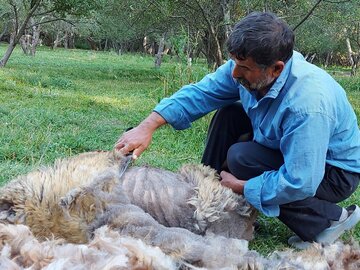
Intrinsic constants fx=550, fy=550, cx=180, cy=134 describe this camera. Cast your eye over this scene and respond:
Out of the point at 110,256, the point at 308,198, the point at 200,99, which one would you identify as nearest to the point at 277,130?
the point at 308,198

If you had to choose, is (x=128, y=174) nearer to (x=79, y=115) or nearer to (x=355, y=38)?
(x=79, y=115)

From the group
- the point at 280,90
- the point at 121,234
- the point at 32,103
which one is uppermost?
the point at 280,90

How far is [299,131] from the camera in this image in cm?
286

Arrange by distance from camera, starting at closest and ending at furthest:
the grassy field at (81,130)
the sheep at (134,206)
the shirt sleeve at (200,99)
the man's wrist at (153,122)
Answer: the sheep at (134,206) → the man's wrist at (153,122) → the shirt sleeve at (200,99) → the grassy field at (81,130)

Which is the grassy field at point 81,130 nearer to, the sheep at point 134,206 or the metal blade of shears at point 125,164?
the sheep at point 134,206

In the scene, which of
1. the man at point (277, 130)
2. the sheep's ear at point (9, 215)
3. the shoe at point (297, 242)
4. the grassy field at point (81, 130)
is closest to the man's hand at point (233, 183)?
the man at point (277, 130)

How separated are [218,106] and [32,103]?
15.9 feet

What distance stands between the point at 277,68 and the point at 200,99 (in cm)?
75

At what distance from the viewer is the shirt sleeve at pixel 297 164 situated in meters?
2.85

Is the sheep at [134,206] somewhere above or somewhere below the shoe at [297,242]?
above

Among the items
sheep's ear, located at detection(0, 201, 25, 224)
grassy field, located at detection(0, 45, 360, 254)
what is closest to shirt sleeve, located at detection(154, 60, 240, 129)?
grassy field, located at detection(0, 45, 360, 254)

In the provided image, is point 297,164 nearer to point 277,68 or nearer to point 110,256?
point 277,68

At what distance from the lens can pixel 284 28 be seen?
2.97 meters

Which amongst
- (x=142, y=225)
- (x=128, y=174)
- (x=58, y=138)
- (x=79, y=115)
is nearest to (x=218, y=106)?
(x=128, y=174)
